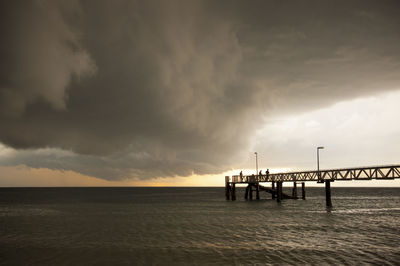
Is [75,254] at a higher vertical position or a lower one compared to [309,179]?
lower

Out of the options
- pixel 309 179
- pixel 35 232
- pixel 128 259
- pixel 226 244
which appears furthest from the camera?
pixel 309 179

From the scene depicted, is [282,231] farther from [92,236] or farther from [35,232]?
[35,232]

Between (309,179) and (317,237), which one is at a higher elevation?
(309,179)

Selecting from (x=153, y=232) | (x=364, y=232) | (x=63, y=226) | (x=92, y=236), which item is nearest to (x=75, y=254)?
(x=92, y=236)

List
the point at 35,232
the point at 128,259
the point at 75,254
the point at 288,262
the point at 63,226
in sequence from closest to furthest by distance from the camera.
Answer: the point at 288,262
the point at 128,259
the point at 75,254
the point at 35,232
the point at 63,226

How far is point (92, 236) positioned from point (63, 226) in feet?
26.6

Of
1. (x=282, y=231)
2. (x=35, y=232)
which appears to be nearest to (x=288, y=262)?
(x=282, y=231)

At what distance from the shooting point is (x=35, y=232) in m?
28.6

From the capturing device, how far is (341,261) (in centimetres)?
1689

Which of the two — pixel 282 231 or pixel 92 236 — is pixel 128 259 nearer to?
pixel 92 236

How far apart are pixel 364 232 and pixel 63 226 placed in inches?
1113

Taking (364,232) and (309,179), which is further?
(309,179)

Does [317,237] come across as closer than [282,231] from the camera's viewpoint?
Yes

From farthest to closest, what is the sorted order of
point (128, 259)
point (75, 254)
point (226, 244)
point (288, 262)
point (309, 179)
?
point (309, 179), point (226, 244), point (75, 254), point (128, 259), point (288, 262)
